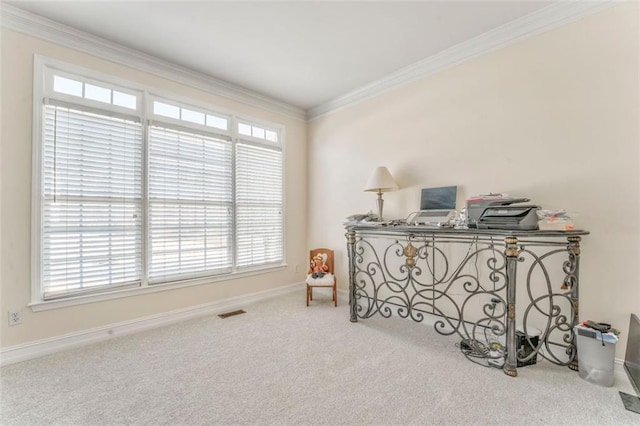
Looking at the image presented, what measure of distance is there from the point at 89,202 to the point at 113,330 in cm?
125

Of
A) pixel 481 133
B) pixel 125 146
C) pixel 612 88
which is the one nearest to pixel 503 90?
pixel 481 133

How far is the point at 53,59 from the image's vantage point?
2424mm

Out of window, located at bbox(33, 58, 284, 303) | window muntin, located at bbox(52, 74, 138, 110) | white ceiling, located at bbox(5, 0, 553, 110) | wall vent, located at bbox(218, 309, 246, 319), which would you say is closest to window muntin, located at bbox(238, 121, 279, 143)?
window, located at bbox(33, 58, 284, 303)

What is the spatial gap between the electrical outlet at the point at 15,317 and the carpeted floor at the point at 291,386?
0.32 m

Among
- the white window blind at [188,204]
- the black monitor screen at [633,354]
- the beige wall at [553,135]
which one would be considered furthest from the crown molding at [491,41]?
the black monitor screen at [633,354]

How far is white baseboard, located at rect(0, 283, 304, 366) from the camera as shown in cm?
224

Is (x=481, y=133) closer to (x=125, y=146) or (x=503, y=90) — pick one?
(x=503, y=90)

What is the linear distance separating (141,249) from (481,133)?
363 centimetres

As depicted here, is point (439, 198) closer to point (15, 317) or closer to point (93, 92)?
point (93, 92)

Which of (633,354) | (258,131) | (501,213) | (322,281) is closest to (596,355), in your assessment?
(633,354)

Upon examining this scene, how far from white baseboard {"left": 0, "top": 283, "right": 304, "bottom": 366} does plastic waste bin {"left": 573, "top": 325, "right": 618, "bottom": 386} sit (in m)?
3.29

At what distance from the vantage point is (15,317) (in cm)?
225

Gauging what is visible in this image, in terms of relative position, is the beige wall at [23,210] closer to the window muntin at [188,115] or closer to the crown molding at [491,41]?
the window muntin at [188,115]

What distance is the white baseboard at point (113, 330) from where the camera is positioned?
7.34 ft
